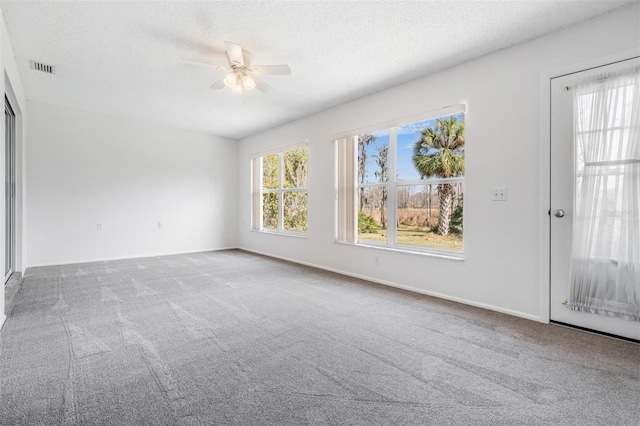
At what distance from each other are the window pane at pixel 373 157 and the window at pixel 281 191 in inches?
53.4

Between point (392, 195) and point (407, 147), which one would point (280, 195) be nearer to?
point (392, 195)

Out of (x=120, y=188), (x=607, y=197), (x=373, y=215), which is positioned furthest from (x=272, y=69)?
(x=120, y=188)

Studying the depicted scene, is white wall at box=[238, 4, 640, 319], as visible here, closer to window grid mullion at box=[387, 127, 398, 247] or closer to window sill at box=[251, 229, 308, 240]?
window grid mullion at box=[387, 127, 398, 247]

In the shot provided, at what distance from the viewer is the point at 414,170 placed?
12.5ft

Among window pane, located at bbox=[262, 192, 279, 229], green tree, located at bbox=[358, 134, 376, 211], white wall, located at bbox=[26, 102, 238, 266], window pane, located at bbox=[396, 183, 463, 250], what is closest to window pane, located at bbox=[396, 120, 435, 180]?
window pane, located at bbox=[396, 183, 463, 250]

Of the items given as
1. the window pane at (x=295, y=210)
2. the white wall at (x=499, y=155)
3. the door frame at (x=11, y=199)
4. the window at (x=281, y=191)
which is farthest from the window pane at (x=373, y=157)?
the door frame at (x=11, y=199)

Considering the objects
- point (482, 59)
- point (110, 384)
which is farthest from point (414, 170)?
point (110, 384)

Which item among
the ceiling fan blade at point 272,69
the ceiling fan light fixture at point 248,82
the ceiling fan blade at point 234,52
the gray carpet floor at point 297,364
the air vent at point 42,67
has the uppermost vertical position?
the air vent at point 42,67

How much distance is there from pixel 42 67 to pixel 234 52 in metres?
2.61

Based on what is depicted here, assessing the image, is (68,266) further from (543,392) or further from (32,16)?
(543,392)

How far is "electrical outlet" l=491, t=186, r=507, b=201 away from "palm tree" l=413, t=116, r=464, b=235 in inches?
18.2

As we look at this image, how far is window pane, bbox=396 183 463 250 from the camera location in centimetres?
346

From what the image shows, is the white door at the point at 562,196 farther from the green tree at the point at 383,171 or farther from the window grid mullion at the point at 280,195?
the window grid mullion at the point at 280,195

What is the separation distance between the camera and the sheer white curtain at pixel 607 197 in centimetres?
225
